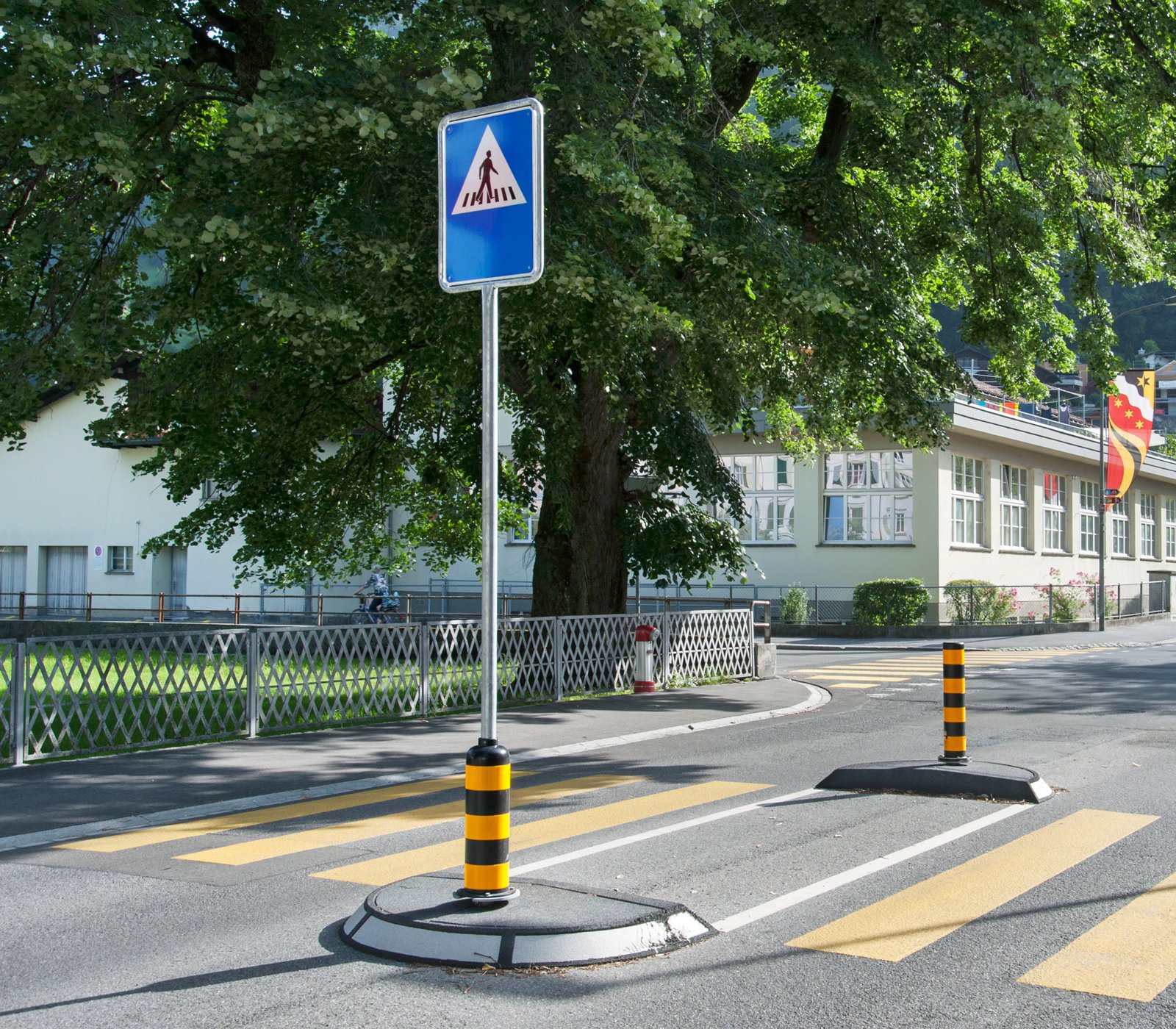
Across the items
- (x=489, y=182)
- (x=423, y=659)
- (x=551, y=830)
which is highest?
(x=489, y=182)

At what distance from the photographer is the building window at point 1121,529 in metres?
50.2

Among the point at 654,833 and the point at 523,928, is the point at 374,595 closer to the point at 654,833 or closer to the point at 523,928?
the point at 654,833

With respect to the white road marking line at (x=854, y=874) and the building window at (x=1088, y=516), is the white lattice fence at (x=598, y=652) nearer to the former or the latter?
the white road marking line at (x=854, y=874)

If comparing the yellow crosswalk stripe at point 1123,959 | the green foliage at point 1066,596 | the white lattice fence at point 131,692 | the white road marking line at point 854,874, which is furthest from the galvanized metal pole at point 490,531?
the green foliage at point 1066,596

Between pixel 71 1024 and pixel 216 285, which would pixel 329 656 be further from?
pixel 71 1024

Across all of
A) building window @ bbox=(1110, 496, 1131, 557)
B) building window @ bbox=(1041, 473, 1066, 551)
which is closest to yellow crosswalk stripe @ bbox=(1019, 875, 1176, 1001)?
building window @ bbox=(1041, 473, 1066, 551)

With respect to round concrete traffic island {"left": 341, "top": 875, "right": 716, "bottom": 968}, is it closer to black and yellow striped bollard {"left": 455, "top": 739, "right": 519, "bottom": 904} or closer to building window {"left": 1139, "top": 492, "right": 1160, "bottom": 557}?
black and yellow striped bollard {"left": 455, "top": 739, "right": 519, "bottom": 904}

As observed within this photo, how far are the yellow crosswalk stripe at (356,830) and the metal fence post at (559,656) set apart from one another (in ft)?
21.5

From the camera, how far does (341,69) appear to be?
1266cm

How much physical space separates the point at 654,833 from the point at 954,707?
2.90 meters

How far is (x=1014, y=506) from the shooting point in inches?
1666

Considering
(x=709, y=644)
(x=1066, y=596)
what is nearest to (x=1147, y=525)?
(x=1066, y=596)

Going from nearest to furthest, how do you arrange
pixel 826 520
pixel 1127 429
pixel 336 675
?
pixel 336 675 < pixel 1127 429 < pixel 826 520

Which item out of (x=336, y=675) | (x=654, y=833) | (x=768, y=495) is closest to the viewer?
(x=654, y=833)
